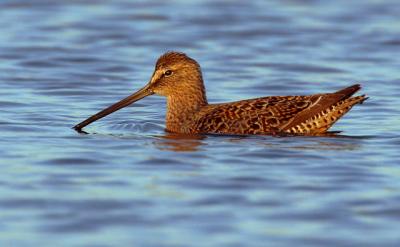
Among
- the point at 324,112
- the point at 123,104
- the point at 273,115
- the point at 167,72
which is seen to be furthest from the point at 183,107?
the point at 324,112

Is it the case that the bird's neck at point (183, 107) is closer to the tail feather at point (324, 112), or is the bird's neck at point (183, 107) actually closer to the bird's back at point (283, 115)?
the bird's back at point (283, 115)

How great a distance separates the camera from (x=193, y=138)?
1170 centimetres

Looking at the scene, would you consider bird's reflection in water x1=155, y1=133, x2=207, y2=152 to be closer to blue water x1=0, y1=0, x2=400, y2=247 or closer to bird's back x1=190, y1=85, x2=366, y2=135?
blue water x1=0, y1=0, x2=400, y2=247

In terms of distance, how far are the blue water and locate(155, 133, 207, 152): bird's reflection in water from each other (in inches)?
0.7

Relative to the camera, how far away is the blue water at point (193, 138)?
27.4 ft

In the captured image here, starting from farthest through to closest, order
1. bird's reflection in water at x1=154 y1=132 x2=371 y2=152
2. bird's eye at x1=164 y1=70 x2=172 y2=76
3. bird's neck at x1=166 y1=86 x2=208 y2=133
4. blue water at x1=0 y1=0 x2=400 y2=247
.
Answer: bird's eye at x1=164 y1=70 x2=172 y2=76, bird's neck at x1=166 y1=86 x2=208 y2=133, bird's reflection in water at x1=154 y1=132 x2=371 y2=152, blue water at x1=0 y1=0 x2=400 y2=247

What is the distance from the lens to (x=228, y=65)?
650 inches

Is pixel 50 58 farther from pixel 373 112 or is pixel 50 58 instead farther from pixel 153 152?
pixel 153 152

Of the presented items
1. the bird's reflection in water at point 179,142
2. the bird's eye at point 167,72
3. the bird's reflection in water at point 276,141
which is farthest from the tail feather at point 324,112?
the bird's eye at point 167,72

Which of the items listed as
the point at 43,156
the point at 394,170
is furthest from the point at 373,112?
the point at 43,156

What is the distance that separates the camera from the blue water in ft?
27.4

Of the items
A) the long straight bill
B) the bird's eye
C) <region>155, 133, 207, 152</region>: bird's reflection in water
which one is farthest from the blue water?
the bird's eye

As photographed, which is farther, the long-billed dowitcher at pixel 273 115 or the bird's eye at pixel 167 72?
the bird's eye at pixel 167 72

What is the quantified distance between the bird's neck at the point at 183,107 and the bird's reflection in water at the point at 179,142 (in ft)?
0.48
